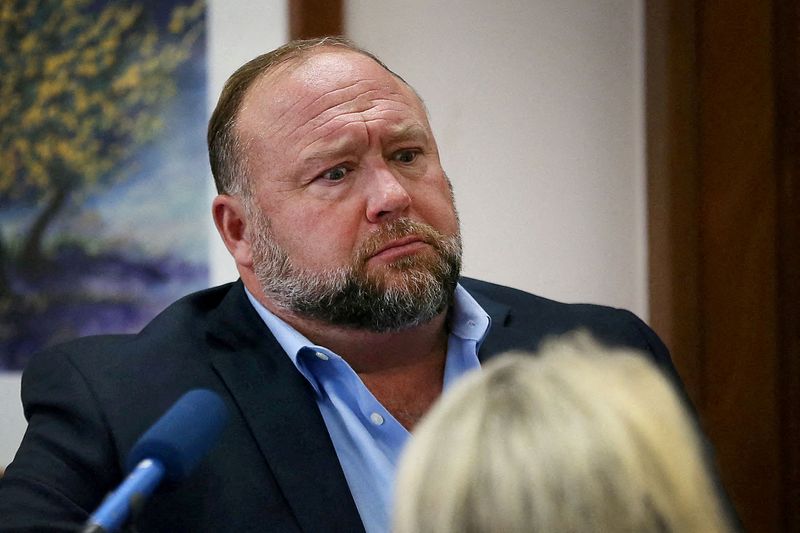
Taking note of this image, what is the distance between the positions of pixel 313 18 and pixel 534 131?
526 mm

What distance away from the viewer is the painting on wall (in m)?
1.89

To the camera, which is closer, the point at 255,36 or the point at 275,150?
the point at 275,150

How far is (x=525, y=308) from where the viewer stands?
1678 millimetres

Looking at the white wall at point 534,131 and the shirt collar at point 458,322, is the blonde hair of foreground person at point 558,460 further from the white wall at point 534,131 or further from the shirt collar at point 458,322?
the white wall at point 534,131

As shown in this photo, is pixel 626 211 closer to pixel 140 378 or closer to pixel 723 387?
pixel 723 387

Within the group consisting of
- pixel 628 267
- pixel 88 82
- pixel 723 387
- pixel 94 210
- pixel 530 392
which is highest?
pixel 88 82

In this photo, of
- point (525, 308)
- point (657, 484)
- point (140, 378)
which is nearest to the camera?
point (657, 484)

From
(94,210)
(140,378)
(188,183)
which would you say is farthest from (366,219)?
(94,210)

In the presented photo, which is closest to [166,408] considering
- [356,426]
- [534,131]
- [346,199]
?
[356,426]

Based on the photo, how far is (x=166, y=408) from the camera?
133 cm

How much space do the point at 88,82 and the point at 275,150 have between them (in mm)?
644

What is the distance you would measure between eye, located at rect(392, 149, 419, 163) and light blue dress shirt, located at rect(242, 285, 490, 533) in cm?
32

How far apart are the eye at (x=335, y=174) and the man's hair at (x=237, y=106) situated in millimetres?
153

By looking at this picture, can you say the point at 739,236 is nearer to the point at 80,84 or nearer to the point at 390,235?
the point at 390,235
